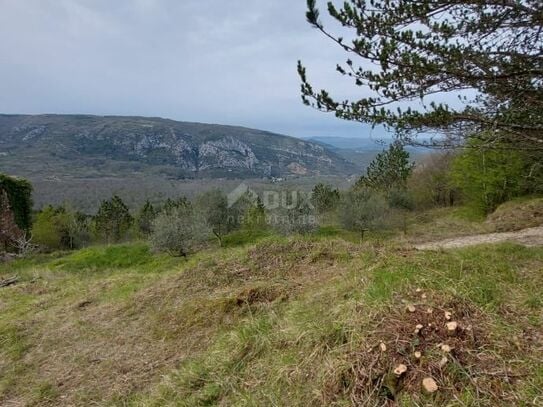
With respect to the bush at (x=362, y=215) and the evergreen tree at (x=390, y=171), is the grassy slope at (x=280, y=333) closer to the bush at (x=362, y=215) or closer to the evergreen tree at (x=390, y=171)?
the bush at (x=362, y=215)

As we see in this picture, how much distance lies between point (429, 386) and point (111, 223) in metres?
44.7

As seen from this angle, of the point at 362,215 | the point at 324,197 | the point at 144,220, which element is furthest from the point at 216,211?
the point at 144,220

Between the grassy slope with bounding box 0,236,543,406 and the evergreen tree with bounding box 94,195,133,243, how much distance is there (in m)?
37.5

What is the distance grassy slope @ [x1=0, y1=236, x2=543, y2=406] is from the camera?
2.55m

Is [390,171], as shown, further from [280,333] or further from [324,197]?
[280,333]

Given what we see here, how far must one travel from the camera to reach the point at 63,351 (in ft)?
16.9

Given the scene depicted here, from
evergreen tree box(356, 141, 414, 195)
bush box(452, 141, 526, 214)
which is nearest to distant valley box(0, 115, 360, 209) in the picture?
evergreen tree box(356, 141, 414, 195)

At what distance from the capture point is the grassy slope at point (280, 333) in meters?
2.55

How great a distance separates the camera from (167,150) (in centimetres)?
18288

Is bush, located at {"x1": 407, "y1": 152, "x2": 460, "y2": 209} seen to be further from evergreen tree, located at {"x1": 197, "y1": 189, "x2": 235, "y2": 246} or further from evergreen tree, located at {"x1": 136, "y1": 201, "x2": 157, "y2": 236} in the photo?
evergreen tree, located at {"x1": 136, "y1": 201, "x2": 157, "y2": 236}

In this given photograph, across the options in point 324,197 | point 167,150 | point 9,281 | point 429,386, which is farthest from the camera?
point 167,150

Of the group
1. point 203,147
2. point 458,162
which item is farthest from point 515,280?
point 203,147

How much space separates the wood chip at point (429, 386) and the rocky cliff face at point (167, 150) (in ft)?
516

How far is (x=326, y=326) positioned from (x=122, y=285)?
608cm
